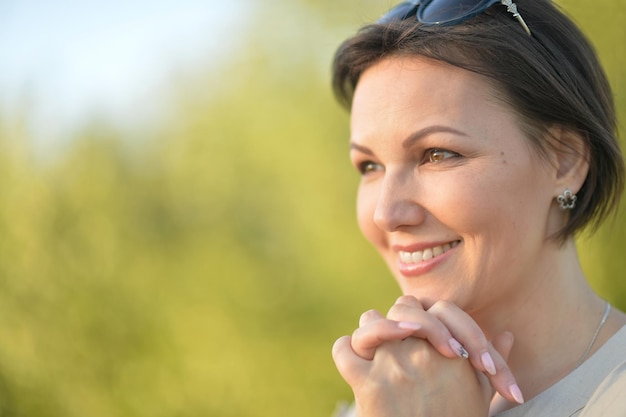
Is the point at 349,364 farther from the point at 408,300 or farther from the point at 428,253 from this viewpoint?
the point at 428,253

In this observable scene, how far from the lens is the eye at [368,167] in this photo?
235 centimetres

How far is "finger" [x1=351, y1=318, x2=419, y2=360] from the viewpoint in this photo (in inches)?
75.2

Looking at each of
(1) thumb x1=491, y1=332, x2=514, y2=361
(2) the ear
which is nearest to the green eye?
(2) the ear

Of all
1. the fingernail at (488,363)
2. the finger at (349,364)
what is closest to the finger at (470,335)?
the fingernail at (488,363)

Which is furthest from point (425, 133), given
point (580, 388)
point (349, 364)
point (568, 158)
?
point (580, 388)

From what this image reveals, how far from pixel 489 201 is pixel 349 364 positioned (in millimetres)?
599

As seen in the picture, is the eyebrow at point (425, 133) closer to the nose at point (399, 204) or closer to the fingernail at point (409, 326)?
the nose at point (399, 204)

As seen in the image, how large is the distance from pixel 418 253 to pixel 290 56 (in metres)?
4.79

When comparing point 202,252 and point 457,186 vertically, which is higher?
point 202,252

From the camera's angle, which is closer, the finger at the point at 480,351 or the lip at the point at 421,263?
the finger at the point at 480,351

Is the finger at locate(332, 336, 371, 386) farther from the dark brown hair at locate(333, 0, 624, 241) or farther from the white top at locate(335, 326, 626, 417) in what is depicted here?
the dark brown hair at locate(333, 0, 624, 241)

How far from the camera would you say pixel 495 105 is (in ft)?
6.78

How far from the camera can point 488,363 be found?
1.87 meters

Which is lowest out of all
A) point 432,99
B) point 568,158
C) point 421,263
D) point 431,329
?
point 431,329
